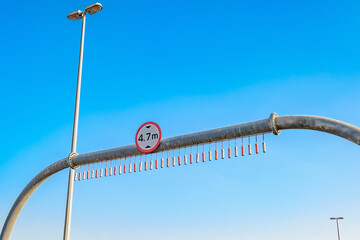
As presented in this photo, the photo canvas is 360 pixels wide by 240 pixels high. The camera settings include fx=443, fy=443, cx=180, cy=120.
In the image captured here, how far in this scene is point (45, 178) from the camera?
70.2 ft

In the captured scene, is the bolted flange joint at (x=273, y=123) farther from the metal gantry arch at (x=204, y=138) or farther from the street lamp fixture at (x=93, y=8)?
the street lamp fixture at (x=93, y=8)

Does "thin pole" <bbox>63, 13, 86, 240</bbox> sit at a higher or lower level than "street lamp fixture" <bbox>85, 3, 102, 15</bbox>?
lower

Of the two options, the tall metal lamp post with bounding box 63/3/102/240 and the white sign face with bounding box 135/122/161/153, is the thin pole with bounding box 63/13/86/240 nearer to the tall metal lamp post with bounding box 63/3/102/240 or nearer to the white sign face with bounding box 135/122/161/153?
the tall metal lamp post with bounding box 63/3/102/240

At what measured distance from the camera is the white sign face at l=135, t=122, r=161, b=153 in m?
18.4

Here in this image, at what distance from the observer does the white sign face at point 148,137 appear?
60.3 feet

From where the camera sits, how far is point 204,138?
674 inches

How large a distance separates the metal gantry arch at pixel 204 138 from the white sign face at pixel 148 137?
0.79ft

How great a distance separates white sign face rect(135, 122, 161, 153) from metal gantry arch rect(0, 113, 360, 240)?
24 cm

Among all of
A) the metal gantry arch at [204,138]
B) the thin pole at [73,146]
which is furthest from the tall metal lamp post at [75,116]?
the metal gantry arch at [204,138]

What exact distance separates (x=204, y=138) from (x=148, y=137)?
2.69 m

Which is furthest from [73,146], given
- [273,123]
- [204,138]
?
[273,123]

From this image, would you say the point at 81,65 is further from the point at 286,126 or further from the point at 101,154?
the point at 286,126

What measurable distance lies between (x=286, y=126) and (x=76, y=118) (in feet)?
38.5

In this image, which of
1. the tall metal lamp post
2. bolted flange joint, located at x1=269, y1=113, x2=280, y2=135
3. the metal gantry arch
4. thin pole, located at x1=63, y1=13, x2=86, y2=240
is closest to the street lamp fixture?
the tall metal lamp post
